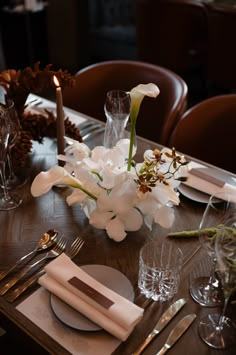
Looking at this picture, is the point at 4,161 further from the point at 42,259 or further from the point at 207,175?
the point at 207,175

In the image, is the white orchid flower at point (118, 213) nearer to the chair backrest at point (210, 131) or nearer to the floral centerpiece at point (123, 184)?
the floral centerpiece at point (123, 184)

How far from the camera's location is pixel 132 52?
138 inches

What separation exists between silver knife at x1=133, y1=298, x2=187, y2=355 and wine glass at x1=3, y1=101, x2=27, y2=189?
529 mm

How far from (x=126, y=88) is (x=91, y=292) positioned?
42.1 inches

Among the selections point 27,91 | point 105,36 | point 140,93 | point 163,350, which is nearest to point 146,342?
point 163,350

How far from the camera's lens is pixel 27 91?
110cm

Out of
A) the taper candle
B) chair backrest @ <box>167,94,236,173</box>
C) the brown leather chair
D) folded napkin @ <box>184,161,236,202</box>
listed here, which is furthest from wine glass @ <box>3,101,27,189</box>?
the brown leather chair

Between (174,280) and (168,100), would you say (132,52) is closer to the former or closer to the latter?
(168,100)

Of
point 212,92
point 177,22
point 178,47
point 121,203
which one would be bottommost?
point 212,92

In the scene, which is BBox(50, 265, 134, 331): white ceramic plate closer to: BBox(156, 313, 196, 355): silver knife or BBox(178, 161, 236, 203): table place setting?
BBox(156, 313, 196, 355): silver knife

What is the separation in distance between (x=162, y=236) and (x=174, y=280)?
142 mm

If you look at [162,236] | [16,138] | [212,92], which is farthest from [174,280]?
[212,92]

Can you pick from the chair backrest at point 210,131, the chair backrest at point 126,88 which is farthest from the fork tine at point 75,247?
the chair backrest at point 126,88

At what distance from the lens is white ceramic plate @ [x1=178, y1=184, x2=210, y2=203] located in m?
1.06
